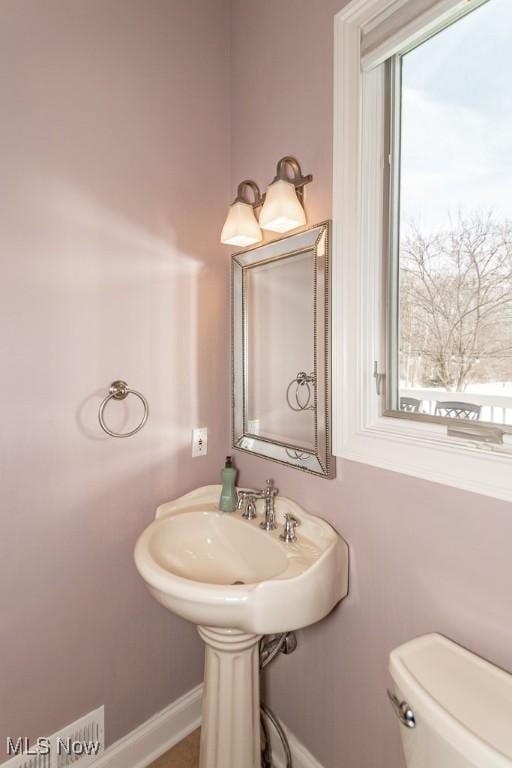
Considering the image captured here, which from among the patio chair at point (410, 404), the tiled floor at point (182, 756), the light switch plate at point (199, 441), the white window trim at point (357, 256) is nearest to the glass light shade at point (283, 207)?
the white window trim at point (357, 256)

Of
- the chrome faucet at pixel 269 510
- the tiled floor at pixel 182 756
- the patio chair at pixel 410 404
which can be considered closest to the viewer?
the patio chair at pixel 410 404

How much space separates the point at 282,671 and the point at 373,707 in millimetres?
397

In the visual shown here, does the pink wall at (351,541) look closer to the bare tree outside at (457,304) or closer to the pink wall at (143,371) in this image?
the pink wall at (143,371)

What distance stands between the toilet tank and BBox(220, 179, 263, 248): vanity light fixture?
1221mm

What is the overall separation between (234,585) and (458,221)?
40.9 inches

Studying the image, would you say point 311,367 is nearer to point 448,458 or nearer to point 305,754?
point 448,458

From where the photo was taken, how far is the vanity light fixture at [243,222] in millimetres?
1321

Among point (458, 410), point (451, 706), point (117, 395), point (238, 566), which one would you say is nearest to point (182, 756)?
point (238, 566)

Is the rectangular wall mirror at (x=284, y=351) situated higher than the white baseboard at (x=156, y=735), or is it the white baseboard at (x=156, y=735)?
the rectangular wall mirror at (x=284, y=351)

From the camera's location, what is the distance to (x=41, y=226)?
3.73ft

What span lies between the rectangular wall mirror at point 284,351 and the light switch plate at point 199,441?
0.40 feet

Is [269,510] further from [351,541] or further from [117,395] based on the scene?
[117,395]

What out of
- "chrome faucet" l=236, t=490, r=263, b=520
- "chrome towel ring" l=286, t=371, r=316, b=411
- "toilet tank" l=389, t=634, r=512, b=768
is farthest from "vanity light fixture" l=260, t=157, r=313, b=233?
"toilet tank" l=389, t=634, r=512, b=768

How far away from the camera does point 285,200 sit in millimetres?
1170
